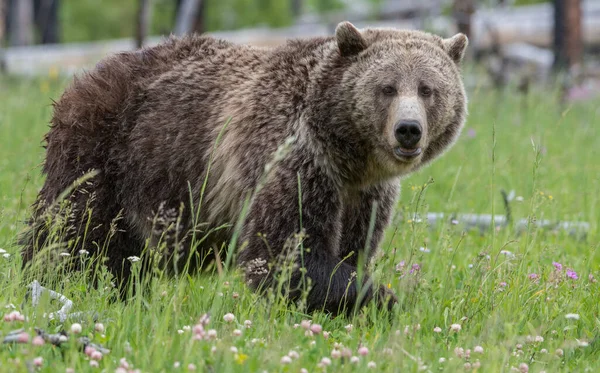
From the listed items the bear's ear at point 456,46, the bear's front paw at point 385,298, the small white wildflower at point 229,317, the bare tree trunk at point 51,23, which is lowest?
the bear's front paw at point 385,298

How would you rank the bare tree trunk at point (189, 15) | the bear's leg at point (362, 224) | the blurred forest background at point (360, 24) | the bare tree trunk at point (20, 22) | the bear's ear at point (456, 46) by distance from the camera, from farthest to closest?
1. the bare tree trunk at point (20, 22)
2. the bare tree trunk at point (189, 15)
3. the blurred forest background at point (360, 24)
4. the bear's ear at point (456, 46)
5. the bear's leg at point (362, 224)

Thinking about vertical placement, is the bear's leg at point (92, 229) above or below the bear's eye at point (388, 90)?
below

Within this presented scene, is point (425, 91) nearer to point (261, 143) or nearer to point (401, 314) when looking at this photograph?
point (261, 143)

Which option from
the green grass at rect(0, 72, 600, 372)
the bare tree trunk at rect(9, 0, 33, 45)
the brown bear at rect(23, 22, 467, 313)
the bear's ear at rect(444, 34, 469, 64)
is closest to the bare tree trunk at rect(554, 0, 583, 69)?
the green grass at rect(0, 72, 600, 372)

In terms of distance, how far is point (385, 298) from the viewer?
4.67 meters

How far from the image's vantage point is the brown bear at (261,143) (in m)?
4.67

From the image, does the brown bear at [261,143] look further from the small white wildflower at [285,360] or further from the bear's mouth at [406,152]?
the small white wildflower at [285,360]

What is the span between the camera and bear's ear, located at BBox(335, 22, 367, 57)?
4.89 metres

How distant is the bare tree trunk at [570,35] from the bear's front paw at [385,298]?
10532 millimetres

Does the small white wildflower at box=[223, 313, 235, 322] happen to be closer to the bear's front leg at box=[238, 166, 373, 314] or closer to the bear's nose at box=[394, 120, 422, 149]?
the bear's front leg at box=[238, 166, 373, 314]

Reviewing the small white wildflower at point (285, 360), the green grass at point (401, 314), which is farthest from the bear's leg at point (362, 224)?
the small white wildflower at point (285, 360)

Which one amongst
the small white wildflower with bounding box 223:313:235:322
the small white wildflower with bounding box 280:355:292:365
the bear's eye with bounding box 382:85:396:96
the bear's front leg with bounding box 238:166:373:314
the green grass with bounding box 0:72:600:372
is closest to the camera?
the small white wildflower with bounding box 280:355:292:365

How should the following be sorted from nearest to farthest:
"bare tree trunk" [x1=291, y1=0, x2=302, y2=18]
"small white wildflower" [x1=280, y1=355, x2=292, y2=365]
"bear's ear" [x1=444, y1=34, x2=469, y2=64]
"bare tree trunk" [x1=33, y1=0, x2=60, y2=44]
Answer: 1. "small white wildflower" [x1=280, y1=355, x2=292, y2=365]
2. "bear's ear" [x1=444, y1=34, x2=469, y2=64]
3. "bare tree trunk" [x1=33, y1=0, x2=60, y2=44]
4. "bare tree trunk" [x1=291, y1=0, x2=302, y2=18]

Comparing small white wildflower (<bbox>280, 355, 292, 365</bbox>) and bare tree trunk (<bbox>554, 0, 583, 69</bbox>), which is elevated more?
bare tree trunk (<bbox>554, 0, 583, 69</bbox>)
